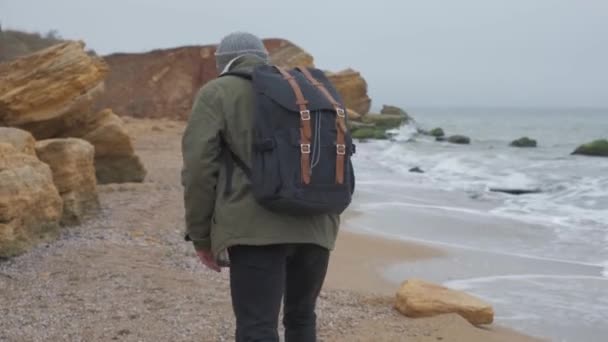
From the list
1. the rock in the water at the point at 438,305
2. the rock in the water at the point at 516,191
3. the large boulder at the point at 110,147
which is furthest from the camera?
the rock in the water at the point at 516,191

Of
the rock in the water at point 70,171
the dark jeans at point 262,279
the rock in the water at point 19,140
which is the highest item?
the dark jeans at point 262,279

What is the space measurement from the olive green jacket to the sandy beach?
68.4 inches

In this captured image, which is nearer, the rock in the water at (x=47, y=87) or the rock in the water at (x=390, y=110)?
the rock in the water at (x=47, y=87)

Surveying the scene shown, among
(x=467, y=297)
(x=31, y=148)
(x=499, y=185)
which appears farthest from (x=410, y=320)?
(x=499, y=185)

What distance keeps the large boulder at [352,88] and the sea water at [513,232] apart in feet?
64.4

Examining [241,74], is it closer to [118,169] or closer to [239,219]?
[239,219]

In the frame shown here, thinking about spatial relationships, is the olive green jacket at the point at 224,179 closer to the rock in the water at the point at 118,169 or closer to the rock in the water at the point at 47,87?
the rock in the water at the point at 47,87

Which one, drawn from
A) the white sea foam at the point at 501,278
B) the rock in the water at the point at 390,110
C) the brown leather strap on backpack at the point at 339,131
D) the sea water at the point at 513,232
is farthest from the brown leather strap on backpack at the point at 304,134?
the rock in the water at the point at 390,110

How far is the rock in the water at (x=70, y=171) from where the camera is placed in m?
7.56

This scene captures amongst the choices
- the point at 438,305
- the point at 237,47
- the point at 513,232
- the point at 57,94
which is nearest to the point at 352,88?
the point at 513,232

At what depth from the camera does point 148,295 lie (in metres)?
5.14

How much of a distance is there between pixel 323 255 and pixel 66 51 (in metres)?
7.36

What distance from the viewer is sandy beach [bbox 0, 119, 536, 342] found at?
4.48m

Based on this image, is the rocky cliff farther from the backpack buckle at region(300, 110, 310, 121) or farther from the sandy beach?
the backpack buckle at region(300, 110, 310, 121)
